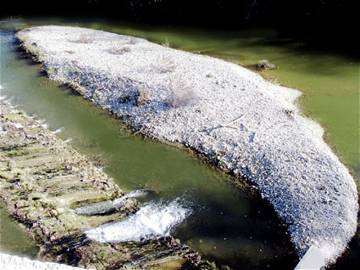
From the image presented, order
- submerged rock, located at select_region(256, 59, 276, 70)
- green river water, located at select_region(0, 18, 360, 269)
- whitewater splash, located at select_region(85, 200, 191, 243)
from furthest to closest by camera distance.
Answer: submerged rock, located at select_region(256, 59, 276, 70), whitewater splash, located at select_region(85, 200, 191, 243), green river water, located at select_region(0, 18, 360, 269)

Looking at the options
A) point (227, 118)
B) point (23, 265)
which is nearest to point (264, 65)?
point (227, 118)

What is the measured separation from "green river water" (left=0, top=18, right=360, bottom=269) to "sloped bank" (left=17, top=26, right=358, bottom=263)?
0.54 m

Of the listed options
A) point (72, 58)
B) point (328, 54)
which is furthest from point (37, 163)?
point (328, 54)

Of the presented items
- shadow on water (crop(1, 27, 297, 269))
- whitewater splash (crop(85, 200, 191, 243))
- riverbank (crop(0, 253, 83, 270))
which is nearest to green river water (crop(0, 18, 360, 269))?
shadow on water (crop(1, 27, 297, 269))

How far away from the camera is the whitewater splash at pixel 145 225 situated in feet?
48.3

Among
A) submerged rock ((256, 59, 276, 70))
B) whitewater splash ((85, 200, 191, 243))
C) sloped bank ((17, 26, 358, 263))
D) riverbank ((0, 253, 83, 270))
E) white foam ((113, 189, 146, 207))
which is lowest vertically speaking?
whitewater splash ((85, 200, 191, 243))

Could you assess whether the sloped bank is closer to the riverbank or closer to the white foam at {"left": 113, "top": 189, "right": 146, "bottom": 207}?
the white foam at {"left": 113, "top": 189, "right": 146, "bottom": 207}

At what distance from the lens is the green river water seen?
14.6m

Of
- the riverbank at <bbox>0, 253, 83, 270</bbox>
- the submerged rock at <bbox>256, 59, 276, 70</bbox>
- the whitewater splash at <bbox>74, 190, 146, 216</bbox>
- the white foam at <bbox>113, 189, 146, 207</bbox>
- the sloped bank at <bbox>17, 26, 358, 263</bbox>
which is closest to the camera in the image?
the riverbank at <bbox>0, 253, 83, 270</bbox>

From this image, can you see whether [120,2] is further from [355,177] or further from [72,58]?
[355,177]

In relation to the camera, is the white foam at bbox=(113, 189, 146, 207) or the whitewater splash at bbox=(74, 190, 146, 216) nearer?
the whitewater splash at bbox=(74, 190, 146, 216)

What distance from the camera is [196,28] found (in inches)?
1308

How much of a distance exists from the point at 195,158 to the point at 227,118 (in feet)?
8.45

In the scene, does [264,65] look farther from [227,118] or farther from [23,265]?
[23,265]
